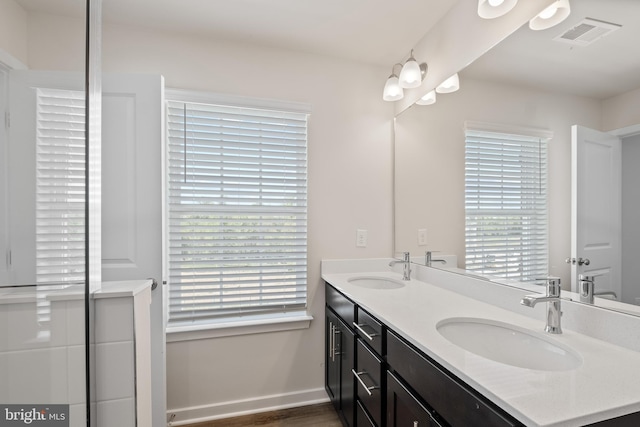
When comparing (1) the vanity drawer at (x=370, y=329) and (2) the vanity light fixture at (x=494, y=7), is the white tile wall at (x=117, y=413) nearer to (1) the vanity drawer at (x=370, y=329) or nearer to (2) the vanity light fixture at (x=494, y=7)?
(1) the vanity drawer at (x=370, y=329)

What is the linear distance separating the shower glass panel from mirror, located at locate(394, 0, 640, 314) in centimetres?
160

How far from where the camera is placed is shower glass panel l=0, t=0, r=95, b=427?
2.43 feet

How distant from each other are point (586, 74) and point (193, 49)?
A: 80.1 inches

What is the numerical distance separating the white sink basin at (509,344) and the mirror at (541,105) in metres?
0.28

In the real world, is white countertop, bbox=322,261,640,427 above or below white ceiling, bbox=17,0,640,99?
below

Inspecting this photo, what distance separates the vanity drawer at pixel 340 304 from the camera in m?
1.60

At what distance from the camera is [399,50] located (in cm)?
207

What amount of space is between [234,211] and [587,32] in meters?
1.87

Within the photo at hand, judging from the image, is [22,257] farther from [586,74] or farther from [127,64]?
[586,74]

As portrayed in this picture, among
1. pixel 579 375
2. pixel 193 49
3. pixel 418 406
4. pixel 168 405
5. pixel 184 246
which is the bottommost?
pixel 168 405

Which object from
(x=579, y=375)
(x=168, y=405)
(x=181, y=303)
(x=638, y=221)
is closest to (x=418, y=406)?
(x=579, y=375)

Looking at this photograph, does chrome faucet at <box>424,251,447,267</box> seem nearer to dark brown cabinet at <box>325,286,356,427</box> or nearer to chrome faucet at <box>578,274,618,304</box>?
dark brown cabinet at <box>325,286,356,427</box>

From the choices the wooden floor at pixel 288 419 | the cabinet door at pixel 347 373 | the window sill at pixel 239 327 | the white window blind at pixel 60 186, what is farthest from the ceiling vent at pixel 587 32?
the wooden floor at pixel 288 419

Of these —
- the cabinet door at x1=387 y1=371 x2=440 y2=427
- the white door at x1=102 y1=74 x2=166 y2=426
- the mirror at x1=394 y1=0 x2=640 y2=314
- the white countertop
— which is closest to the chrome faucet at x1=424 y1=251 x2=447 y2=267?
the mirror at x1=394 y1=0 x2=640 y2=314
